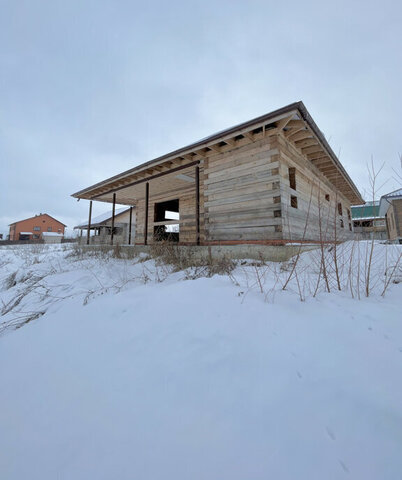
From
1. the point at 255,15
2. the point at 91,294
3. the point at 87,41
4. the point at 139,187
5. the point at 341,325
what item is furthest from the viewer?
the point at 87,41

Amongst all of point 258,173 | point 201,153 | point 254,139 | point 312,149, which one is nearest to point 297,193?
point 258,173

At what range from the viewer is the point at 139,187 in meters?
9.55

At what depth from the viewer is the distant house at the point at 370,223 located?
2330mm

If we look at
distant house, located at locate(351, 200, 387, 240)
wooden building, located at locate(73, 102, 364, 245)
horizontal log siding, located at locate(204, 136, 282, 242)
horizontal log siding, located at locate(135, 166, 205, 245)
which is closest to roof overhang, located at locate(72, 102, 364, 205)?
wooden building, located at locate(73, 102, 364, 245)

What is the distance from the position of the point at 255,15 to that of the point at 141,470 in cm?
2646

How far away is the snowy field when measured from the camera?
781 millimetres

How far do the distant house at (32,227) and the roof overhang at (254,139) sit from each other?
140 ft

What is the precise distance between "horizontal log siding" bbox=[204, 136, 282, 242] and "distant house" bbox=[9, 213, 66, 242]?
46141mm

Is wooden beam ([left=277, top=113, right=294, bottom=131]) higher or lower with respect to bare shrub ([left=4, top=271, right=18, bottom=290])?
higher

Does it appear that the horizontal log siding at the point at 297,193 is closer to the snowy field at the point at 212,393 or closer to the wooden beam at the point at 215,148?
the wooden beam at the point at 215,148

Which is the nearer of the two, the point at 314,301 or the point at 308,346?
the point at 308,346

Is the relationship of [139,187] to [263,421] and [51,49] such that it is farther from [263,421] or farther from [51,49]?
[51,49]

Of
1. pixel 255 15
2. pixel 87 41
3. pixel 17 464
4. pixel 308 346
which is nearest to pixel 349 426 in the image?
pixel 308 346

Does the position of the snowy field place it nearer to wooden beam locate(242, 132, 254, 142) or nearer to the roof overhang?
the roof overhang
